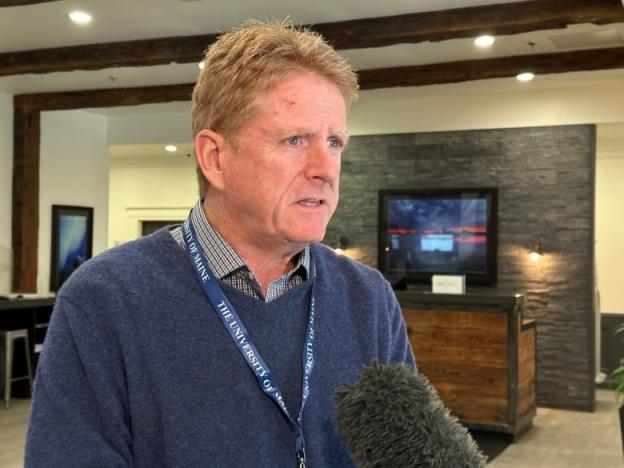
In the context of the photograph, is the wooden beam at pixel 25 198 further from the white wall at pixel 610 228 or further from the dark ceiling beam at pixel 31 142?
the white wall at pixel 610 228

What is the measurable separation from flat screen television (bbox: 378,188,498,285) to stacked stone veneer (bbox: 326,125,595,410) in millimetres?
116

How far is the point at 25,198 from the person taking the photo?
845 centimetres

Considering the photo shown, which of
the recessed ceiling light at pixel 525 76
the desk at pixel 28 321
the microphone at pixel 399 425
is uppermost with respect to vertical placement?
the recessed ceiling light at pixel 525 76

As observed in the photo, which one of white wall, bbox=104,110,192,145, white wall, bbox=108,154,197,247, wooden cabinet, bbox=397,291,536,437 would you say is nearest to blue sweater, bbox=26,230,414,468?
wooden cabinet, bbox=397,291,536,437

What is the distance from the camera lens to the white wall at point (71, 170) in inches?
345

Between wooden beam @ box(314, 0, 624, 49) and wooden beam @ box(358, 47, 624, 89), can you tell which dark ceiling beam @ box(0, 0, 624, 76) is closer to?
wooden beam @ box(314, 0, 624, 49)

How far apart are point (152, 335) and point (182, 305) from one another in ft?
0.18

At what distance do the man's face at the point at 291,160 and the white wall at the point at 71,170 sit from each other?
27.0ft

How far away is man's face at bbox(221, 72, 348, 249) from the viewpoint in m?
0.99

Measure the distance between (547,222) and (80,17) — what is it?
4.73 meters

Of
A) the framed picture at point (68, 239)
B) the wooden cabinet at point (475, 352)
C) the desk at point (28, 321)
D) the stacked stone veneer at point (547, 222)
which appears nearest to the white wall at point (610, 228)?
the stacked stone veneer at point (547, 222)

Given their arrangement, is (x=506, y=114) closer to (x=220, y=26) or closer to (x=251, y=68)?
(x=220, y=26)

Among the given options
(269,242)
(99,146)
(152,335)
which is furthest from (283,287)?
(99,146)

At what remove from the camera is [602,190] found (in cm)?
984
